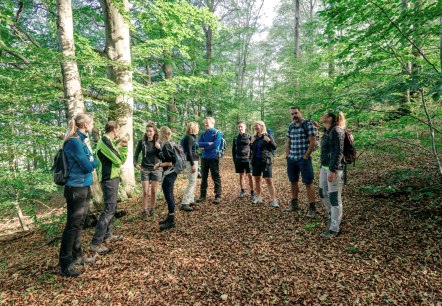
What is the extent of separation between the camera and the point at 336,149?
3.78 metres

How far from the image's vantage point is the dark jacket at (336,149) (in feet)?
12.4

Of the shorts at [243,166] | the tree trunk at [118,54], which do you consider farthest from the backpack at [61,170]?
the shorts at [243,166]

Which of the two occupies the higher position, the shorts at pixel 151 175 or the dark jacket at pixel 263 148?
the dark jacket at pixel 263 148

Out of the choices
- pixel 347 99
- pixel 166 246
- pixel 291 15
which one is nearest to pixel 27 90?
pixel 166 246

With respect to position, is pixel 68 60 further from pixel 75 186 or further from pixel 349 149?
pixel 349 149

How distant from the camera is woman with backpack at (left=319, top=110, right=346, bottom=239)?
3.79 m

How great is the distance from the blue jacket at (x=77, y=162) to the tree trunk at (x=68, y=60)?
1.89 meters

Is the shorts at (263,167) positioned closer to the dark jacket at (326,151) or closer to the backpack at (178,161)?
the dark jacket at (326,151)

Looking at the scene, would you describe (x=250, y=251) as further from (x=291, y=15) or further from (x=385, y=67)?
(x=291, y=15)

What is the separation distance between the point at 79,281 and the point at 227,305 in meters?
2.15

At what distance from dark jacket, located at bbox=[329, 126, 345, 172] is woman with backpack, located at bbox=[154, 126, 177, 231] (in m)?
3.01

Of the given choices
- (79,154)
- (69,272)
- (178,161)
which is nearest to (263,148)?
(178,161)

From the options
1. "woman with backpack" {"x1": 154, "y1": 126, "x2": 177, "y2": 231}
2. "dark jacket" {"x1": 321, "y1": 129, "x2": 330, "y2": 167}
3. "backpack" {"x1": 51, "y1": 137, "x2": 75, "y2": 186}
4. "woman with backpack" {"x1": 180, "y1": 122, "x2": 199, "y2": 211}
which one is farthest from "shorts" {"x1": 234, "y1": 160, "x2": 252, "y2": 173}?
"backpack" {"x1": 51, "y1": 137, "x2": 75, "y2": 186}

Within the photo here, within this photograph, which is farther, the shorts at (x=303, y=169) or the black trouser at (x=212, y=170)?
the black trouser at (x=212, y=170)
